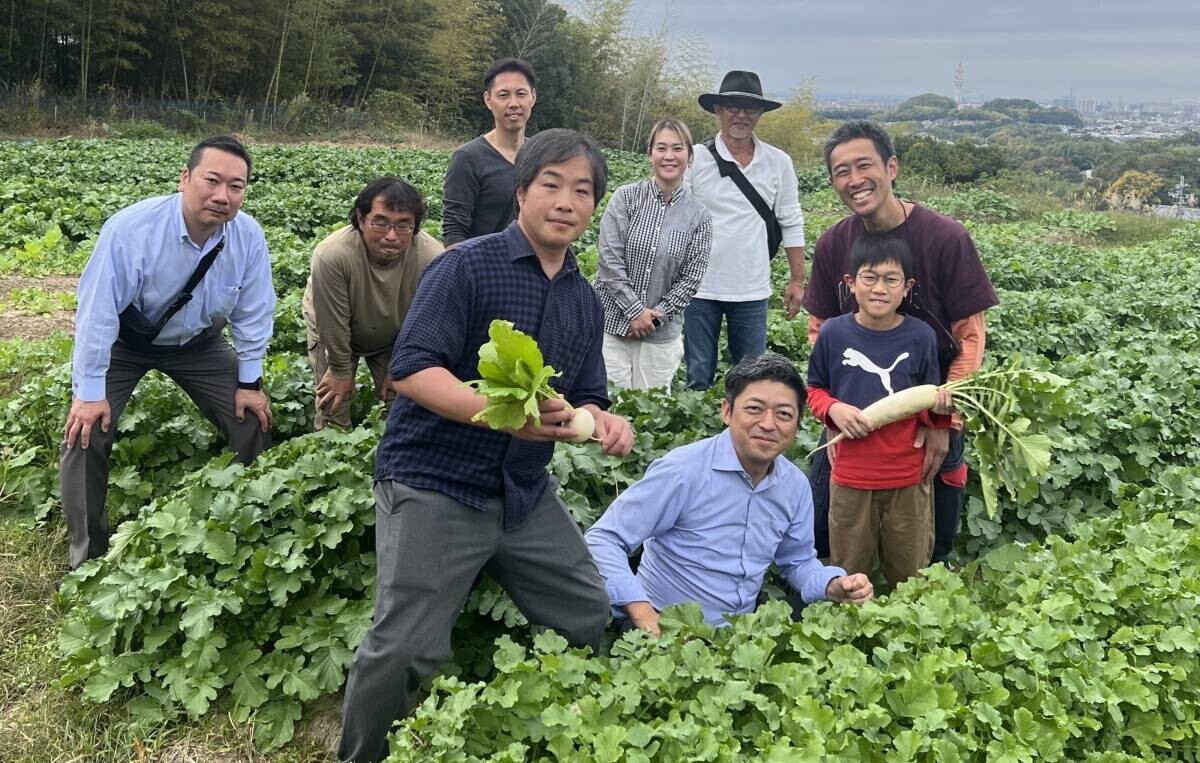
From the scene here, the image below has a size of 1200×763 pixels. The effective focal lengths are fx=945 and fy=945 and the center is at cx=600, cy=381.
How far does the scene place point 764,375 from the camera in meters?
3.45

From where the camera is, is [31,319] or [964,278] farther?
[31,319]

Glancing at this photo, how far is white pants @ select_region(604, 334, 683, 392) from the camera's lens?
18.6 ft

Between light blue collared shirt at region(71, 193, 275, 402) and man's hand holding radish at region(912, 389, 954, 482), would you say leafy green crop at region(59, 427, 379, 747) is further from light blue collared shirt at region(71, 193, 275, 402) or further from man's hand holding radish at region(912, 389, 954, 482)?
man's hand holding radish at region(912, 389, 954, 482)

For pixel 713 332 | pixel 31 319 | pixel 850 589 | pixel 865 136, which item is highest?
pixel 865 136

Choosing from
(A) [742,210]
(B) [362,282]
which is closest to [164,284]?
(B) [362,282]

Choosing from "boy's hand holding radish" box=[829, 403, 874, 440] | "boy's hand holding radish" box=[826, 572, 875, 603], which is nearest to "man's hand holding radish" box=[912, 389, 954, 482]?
"boy's hand holding radish" box=[829, 403, 874, 440]

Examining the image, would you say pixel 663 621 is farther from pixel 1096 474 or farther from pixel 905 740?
pixel 1096 474

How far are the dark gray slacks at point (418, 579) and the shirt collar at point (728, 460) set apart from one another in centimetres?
72

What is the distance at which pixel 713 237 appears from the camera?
19.0ft

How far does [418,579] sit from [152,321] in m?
2.35

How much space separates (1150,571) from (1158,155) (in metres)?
51.3

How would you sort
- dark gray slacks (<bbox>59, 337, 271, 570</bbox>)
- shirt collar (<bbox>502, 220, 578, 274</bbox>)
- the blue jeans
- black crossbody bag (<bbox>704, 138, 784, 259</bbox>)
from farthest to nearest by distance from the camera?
the blue jeans → black crossbody bag (<bbox>704, 138, 784, 259</bbox>) → dark gray slacks (<bbox>59, 337, 271, 570</bbox>) → shirt collar (<bbox>502, 220, 578, 274</bbox>)

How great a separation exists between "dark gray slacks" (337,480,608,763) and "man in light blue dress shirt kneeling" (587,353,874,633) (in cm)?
34

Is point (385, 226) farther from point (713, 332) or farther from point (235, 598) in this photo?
point (713, 332)
